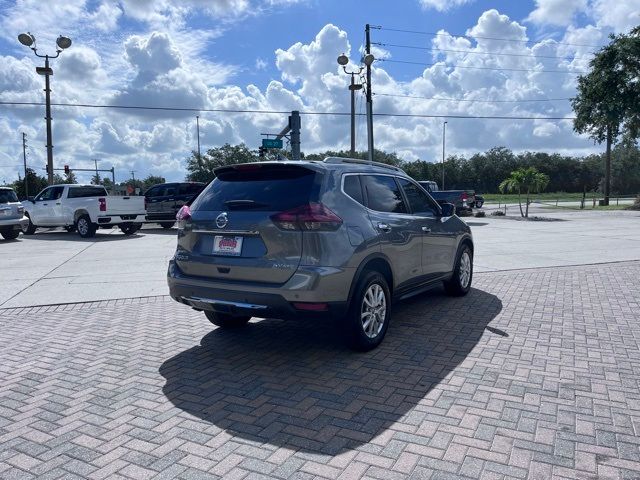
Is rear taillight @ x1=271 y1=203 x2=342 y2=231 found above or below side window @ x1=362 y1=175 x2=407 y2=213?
below

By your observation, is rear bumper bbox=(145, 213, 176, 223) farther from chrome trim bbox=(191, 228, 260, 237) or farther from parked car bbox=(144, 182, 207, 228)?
chrome trim bbox=(191, 228, 260, 237)

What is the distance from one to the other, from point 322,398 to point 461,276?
3.94 metres


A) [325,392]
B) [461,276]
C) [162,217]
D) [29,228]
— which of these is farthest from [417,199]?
[29,228]

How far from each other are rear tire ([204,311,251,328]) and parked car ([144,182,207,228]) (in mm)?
14807

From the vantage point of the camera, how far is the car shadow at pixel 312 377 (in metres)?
3.38

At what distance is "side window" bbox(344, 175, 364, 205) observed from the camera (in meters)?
4.73

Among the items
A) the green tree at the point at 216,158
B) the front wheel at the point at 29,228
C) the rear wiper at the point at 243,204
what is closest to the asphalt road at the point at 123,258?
the front wheel at the point at 29,228

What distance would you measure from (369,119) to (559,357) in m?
21.4

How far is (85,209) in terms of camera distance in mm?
17344

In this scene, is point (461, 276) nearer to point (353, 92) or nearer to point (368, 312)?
point (368, 312)

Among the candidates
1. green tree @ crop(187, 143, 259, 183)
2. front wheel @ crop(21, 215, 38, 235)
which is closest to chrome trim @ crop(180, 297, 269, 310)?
front wheel @ crop(21, 215, 38, 235)

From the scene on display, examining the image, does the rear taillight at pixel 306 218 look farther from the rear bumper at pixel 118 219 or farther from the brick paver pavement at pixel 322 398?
the rear bumper at pixel 118 219

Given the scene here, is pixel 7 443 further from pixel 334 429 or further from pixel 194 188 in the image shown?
pixel 194 188

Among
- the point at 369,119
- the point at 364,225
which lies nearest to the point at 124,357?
the point at 364,225
